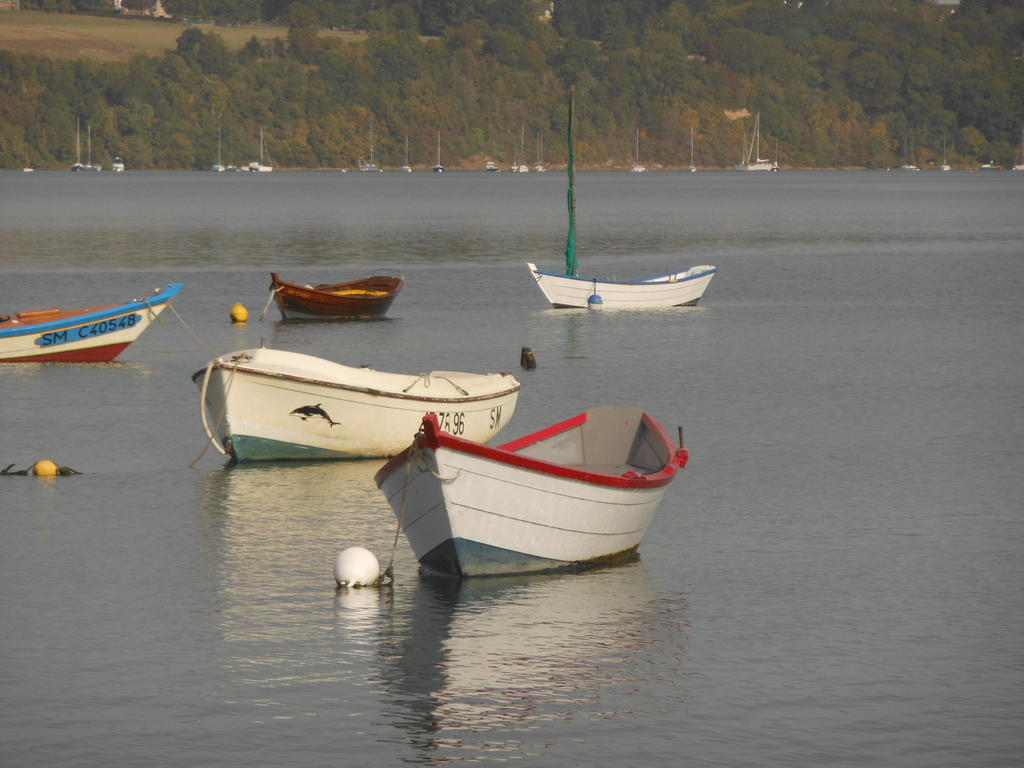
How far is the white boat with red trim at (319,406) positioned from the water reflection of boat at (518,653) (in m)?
7.93

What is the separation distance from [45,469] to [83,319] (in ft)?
53.4

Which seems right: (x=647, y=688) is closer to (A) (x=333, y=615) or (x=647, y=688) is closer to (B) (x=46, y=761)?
(A) (x=333, y=615)

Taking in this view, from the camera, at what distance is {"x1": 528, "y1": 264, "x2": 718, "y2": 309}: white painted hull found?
6581 centimetres

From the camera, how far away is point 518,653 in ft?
69.0

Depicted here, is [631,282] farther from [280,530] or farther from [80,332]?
[280,530]

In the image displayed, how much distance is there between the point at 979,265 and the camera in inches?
3868

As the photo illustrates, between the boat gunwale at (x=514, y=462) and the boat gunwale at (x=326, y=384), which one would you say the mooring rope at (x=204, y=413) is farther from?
the boat gunwale at (x=514, y=462)

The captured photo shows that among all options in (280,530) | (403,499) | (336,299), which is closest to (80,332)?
(336,299)

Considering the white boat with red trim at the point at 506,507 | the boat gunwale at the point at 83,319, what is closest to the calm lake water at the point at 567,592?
the white boat with red trim at the point at 506,507

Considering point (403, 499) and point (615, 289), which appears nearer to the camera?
point (403, 499)

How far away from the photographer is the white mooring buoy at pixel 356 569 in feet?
77.6

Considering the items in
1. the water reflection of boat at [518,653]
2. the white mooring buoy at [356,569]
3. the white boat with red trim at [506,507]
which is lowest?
the water reflection of boat at [518,653]

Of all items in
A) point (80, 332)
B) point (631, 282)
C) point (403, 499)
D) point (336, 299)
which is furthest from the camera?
point (631, 282)

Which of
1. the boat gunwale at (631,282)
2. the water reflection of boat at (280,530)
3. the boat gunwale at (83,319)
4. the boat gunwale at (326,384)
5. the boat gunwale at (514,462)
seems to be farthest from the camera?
the boat gunwale at (631,282)
